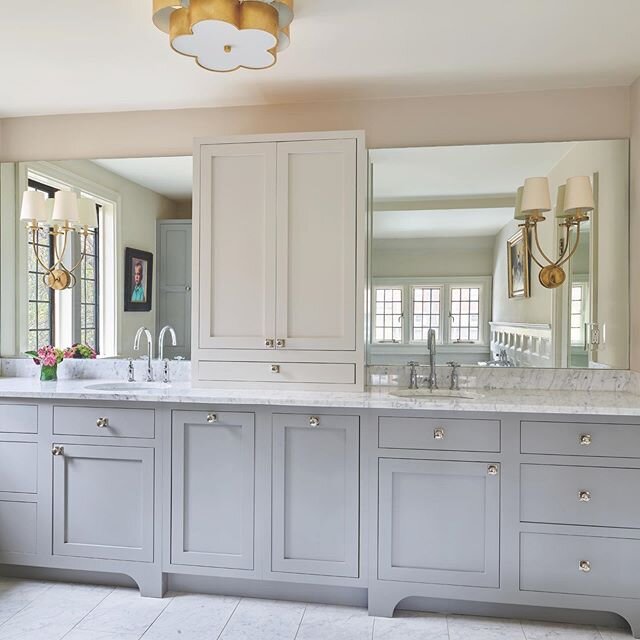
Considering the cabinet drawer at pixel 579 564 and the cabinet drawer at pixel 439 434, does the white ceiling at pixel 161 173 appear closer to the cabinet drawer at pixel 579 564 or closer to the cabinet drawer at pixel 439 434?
the cabinet drawer at pixel 439 434

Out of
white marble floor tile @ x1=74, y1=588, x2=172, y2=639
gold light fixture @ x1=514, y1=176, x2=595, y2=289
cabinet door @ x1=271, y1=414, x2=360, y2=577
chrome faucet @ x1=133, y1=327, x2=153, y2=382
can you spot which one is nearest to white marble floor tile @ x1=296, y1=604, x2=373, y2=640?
cabinet door @ x1=271, y1=414, x2=360, y2=577

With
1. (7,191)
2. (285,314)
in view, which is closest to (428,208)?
(285,314)

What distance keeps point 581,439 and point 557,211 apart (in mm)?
1100

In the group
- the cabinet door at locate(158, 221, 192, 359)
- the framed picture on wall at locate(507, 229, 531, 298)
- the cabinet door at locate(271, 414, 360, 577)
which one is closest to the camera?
the cabinet door at locate(271, 414, 360, 577)

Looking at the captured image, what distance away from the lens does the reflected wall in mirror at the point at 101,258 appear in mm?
2998

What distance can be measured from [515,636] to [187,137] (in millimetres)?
2758

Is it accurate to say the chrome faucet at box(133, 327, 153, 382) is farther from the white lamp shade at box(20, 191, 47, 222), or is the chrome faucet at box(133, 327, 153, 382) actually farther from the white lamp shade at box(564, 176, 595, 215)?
the white lamp shade at box(564, 176, 595, 215)

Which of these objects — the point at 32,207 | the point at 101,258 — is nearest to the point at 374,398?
the point at 101,258

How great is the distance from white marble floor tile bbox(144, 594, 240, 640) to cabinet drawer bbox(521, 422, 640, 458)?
4.62 ft

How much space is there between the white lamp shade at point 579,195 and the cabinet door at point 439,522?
1277mm

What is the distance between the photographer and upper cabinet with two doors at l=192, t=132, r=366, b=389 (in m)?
2.60

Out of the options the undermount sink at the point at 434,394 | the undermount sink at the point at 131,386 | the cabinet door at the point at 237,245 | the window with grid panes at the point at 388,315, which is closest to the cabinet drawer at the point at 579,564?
the undermount sink at the point at 434,394

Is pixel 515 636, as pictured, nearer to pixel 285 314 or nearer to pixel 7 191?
pixel 285 314

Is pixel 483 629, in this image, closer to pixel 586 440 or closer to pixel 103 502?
pixel 586 440
